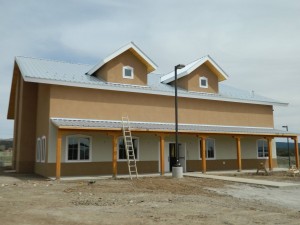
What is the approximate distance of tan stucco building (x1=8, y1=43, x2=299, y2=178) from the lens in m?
19.8

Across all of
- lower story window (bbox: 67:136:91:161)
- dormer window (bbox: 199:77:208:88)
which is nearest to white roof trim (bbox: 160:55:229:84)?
dormer window (bbox: 199:77:208:88)

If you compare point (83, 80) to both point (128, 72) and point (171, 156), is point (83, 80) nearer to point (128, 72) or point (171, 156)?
point (128, 72)

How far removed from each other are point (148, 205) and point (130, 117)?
12574 millimetres

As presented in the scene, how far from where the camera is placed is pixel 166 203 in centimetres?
1041

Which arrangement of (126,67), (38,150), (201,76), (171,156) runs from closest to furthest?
1. (38,150)
2. (126,67)
3. (171,156)
4. (201,76)

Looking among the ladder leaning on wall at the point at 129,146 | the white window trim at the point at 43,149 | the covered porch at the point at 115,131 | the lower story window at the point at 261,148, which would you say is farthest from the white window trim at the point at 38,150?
the lower story window at the point at 261,148

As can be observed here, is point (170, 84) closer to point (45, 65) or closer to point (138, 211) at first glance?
point (45, 65)

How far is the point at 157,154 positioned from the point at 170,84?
6.52 metres

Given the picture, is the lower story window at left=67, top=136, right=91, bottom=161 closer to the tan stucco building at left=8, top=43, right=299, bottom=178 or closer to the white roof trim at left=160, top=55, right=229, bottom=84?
the tan stucco building at left=8, top=43, right=299, bottom=178

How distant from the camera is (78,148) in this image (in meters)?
20.1

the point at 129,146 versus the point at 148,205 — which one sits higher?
the point at 129,146

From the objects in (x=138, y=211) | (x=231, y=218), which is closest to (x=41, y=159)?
(x=138, y=211)

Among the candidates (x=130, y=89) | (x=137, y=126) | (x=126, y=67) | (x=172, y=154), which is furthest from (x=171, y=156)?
(x=126, y=67)

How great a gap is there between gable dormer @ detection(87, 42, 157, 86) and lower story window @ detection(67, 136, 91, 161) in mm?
4476
